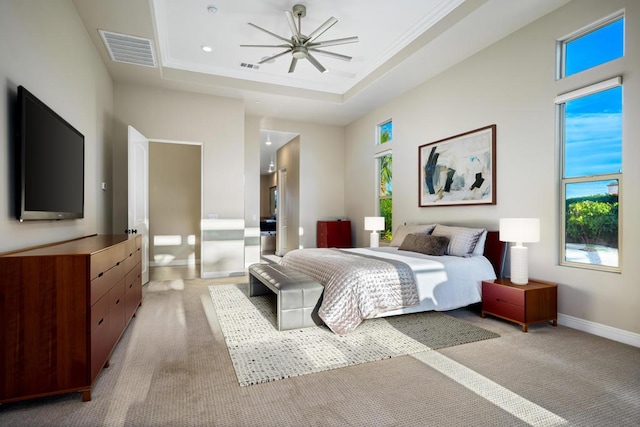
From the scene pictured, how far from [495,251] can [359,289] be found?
1.88 meters

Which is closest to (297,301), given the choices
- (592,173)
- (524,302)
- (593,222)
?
(524,302)

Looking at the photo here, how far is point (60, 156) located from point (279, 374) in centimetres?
242

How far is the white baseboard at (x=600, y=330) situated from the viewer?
109 inches

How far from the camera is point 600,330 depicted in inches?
117

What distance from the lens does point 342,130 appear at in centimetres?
Answer: 761

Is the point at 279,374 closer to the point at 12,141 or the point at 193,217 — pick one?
the point at 12,141

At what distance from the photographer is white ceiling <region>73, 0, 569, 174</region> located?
3.47 m

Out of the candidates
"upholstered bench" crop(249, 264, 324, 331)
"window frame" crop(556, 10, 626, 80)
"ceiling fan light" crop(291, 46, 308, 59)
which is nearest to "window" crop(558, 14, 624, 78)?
"window frame" crop(556, 10, 626, 80)

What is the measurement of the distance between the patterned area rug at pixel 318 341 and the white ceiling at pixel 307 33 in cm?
314

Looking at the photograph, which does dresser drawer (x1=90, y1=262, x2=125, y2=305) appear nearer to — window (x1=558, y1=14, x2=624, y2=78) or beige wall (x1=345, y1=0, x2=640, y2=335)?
beige wall (x1=345, y1=0, x2=640, y2=335)

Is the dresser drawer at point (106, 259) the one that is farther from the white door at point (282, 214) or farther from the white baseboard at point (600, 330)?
the white door at point (282, 214)

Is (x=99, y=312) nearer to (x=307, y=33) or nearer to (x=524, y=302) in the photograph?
(x=524, y=302)

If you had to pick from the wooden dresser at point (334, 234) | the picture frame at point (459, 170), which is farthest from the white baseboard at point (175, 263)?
the picture frame at point (459, 170)

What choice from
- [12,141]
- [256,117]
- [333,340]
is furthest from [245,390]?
[256,117]
